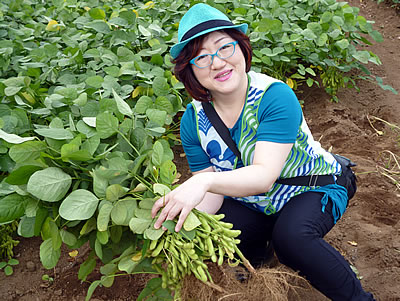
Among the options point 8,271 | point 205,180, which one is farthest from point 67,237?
point 8,271

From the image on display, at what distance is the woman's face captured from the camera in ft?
4.75

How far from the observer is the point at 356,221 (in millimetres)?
2234

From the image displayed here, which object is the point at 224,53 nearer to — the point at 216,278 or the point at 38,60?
the point at 216,278

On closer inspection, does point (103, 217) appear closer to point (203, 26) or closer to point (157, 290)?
point (157, 290)

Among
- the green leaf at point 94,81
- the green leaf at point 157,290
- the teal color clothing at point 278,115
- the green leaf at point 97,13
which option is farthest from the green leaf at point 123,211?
the green leaf at point 97,13

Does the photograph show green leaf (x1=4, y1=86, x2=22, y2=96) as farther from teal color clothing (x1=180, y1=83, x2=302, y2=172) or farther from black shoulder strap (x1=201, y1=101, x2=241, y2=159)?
teal color clothing (x1=180, y1=83, x2=302, y2=172)

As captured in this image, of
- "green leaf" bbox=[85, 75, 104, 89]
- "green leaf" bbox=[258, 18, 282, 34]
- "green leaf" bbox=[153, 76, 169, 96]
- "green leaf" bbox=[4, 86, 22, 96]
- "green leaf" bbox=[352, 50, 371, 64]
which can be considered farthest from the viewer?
"green leaf" bbox=[352, 50, 371, 64]

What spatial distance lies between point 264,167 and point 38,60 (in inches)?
69.2

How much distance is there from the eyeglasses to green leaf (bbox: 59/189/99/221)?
0.55m

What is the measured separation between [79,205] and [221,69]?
2.06 ft

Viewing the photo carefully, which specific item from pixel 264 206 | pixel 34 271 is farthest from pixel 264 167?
pixel 34 271

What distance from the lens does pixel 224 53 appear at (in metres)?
1.46

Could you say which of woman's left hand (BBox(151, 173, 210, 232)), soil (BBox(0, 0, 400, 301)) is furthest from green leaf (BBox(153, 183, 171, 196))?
soil (BBox(0, 0, 400, 301))

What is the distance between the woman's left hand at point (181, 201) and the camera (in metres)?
1.24
